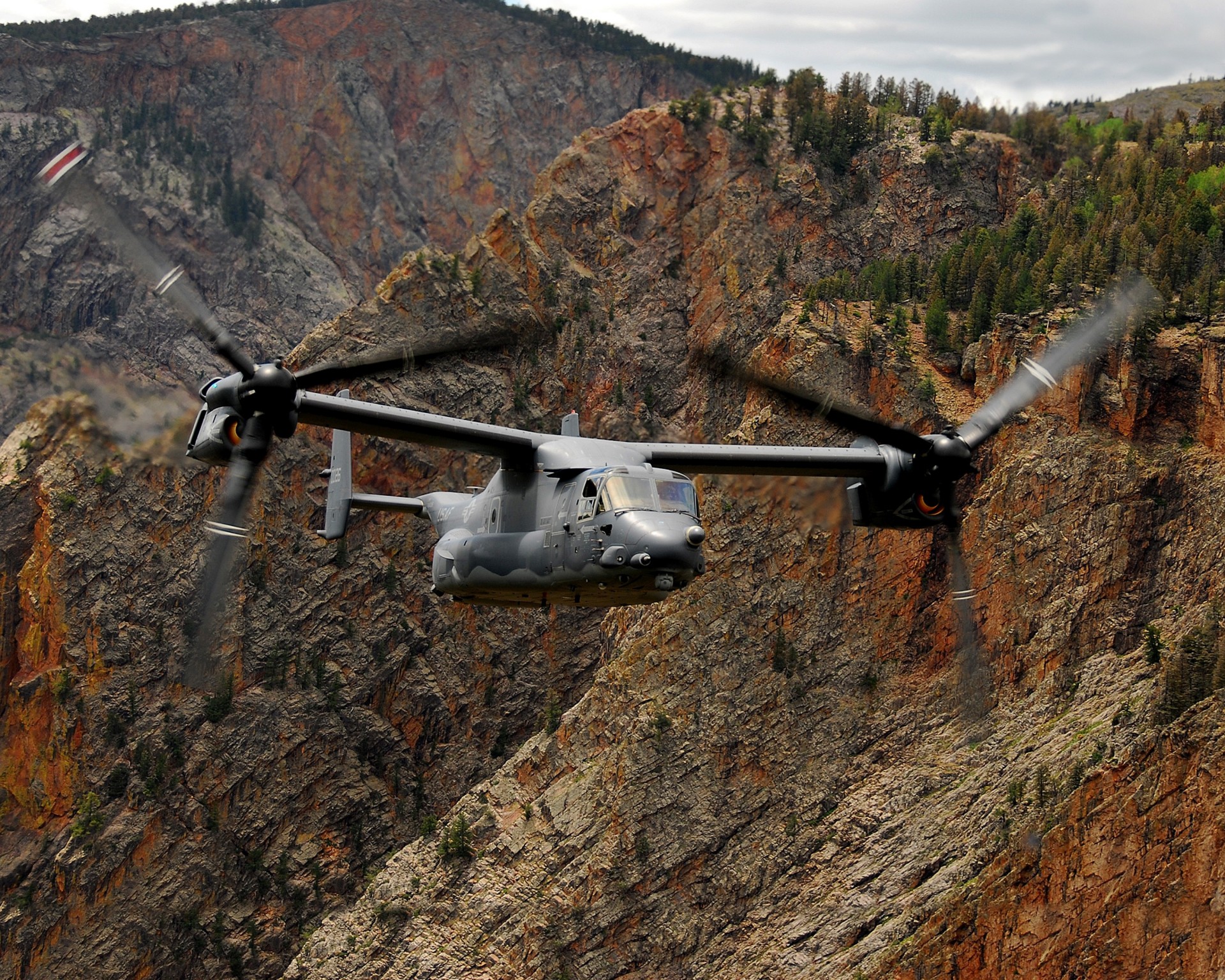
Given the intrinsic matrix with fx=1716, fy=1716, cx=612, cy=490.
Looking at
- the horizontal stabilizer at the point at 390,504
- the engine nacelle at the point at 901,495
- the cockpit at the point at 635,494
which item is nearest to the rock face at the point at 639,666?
the engine nacelle at the point at 901,495

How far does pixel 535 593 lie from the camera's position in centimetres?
5103

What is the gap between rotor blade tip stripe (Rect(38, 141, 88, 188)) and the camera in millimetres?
45406

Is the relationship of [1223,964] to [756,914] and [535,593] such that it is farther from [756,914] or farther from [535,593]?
[535,593]

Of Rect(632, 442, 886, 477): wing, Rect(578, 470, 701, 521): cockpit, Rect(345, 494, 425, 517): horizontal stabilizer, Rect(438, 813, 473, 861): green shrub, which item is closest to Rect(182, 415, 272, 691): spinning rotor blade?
Rect(578, 470, 701, 521): cockpit

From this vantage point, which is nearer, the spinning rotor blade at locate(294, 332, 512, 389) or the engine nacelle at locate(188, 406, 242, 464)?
the engine nacelle at locate(188, 406, 242, 464)

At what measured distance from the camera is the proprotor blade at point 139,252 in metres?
45.4

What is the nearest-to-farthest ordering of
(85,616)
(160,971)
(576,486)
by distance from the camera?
(576,486)
(160,971)
(85,616)

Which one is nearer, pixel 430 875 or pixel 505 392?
pixel 430 875

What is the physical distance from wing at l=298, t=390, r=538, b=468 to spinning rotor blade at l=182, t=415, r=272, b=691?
149 cm

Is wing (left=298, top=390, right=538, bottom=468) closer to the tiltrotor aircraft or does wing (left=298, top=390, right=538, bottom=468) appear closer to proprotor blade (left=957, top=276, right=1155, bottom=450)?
the tiltrotor aircraft

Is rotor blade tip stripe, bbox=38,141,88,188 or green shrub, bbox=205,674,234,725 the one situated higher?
rotor blade tip stripe, bbox=38,141,88,188

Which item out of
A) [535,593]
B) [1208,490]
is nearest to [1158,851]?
[1208,490]

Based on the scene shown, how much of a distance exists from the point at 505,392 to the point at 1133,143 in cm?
5356

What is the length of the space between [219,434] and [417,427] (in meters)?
5.52
